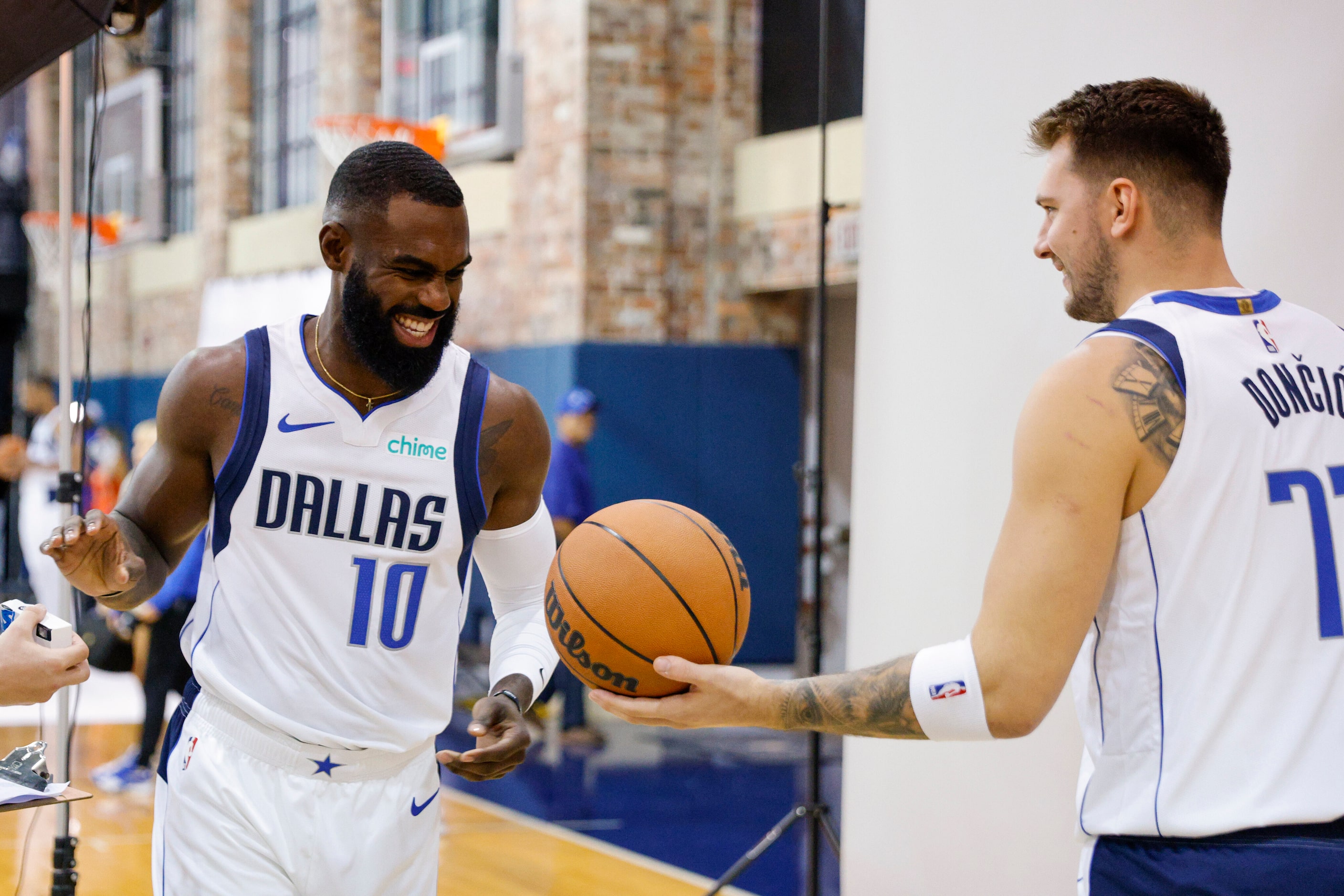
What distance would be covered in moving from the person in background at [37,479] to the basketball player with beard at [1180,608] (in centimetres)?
692

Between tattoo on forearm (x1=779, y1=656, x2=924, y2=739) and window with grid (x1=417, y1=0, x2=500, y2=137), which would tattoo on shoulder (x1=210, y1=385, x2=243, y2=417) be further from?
window with grid (x1=417, y1=0, x2=500, y2=137)

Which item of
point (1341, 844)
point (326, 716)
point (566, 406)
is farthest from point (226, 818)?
point (566, 406)

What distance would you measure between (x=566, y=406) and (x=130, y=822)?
10.1 ft

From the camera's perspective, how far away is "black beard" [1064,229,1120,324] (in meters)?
1.75

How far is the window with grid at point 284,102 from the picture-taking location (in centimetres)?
1216

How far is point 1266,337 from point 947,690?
2.01 ft

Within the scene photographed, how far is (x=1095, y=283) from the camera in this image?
177 centimetres

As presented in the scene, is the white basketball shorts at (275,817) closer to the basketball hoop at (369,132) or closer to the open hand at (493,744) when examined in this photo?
the open hand at (493,744)

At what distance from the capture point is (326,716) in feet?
6.95

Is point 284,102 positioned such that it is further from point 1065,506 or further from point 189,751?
point 1065,506

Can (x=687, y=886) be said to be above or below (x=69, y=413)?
below

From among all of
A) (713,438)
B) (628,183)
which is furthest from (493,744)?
(628,183)

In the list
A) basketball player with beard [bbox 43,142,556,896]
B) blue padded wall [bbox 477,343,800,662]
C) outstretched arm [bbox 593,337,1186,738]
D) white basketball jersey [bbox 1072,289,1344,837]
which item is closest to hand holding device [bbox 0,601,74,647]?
basketball player with beard [bbox 43,142,556,896]

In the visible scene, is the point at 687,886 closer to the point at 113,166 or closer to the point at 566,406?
the point at 566,406
